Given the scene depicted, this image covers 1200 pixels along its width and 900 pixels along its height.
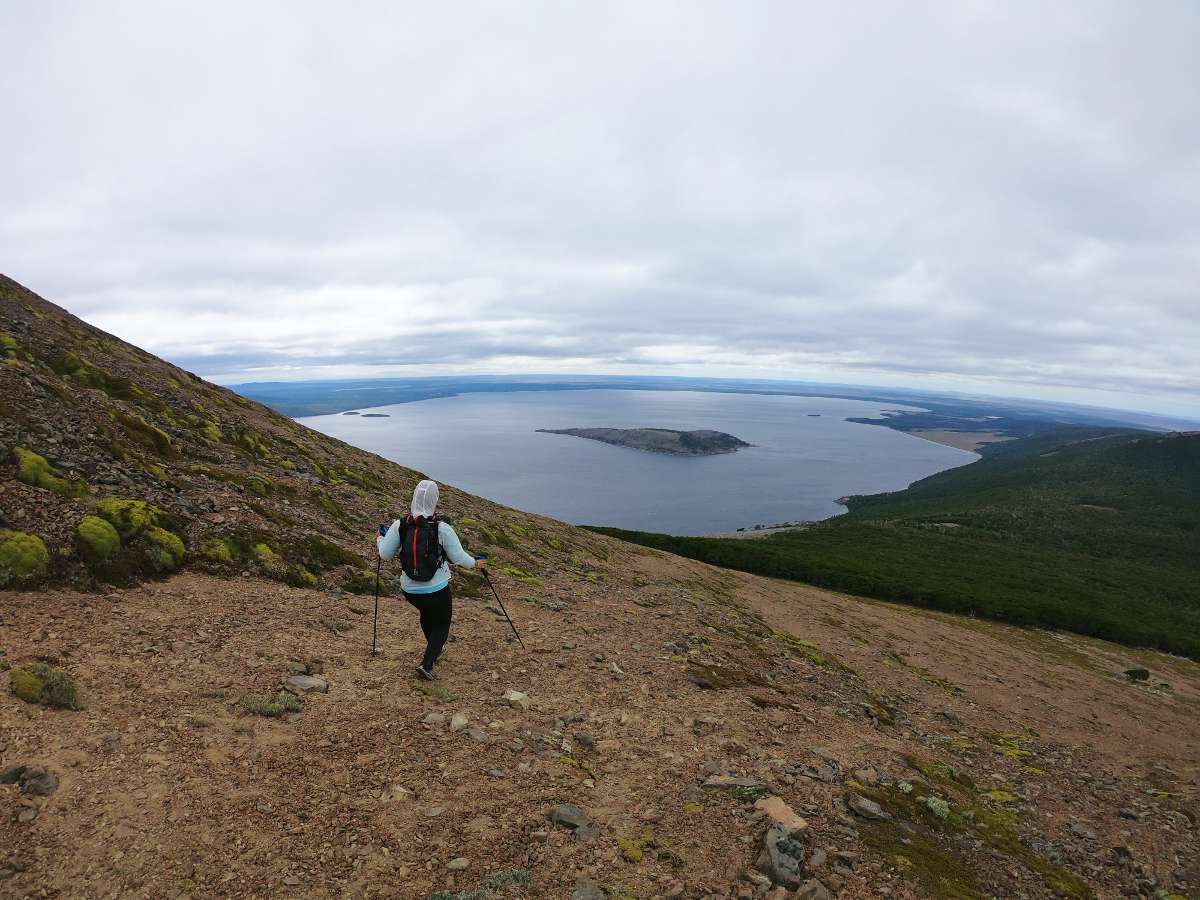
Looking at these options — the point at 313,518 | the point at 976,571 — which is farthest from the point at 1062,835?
the point at 976,571

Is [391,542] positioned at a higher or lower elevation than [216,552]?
higher

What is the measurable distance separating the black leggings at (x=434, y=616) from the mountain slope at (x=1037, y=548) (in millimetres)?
51770

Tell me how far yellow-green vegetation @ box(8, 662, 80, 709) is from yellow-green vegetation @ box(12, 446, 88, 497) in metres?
6.07

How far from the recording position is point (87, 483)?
40.5 feet

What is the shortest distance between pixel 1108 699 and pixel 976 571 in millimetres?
58859

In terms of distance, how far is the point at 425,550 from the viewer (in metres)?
8.76

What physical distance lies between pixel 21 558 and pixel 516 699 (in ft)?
29.5

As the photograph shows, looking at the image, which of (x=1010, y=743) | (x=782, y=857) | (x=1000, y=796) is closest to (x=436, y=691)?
(x=782, y=857)

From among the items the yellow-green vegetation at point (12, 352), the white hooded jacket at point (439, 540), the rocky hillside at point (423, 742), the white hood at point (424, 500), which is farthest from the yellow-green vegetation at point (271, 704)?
the yellow-green vegetation at point (12, 352)

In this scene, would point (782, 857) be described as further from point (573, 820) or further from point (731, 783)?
point (573, 820)

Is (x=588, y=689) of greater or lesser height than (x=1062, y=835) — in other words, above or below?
above

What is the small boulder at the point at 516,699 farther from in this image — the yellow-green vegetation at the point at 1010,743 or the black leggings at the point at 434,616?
the yellow-green vegetation at the point at 1010,743

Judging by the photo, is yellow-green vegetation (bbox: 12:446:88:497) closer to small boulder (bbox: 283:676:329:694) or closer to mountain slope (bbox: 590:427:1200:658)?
small boulder (bbox: 283:676:329:694)

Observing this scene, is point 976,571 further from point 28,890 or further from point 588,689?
point 28,890
